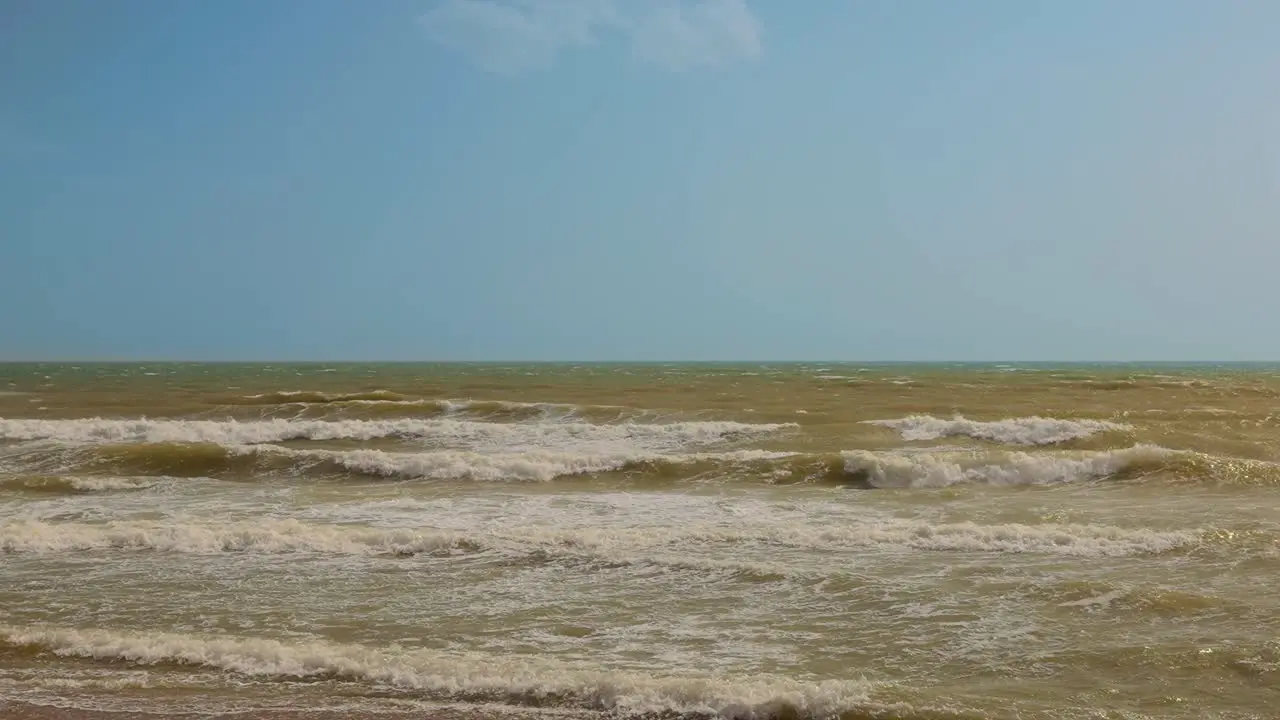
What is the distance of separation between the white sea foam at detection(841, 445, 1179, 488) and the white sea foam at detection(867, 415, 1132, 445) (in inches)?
191

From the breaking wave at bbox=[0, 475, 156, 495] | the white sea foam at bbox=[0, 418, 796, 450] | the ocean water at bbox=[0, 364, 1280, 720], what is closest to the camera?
the ocean water at bbox=[0, 364, 1280, 720]

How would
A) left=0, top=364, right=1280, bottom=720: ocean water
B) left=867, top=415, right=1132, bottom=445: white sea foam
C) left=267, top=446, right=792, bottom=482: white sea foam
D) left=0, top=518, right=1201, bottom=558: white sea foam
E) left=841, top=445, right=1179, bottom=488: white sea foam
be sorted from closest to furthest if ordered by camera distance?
1. left=0, top=364, right=1280, bottom=720: ocean water
2. left=0, top=518, right=1201, bottom=558: white sea foam
3. left=841, top=445, right=1179, bottom=488: white sea foam
4. left=267, top=446, right=792, bottom=482: white sea foam
5. left=867, top=415, right=1132, bottom=445: white sea foam

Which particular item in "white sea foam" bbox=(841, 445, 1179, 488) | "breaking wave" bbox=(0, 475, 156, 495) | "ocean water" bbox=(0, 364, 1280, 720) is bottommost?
"breaking wave" bbox=(0, 475, 156, 495)

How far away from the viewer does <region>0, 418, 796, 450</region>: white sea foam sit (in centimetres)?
2473

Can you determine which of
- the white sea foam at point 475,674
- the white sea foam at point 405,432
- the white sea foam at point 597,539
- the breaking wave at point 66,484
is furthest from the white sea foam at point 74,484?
the white sea foam at point 475,674

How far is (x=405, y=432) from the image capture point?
26.2 metres

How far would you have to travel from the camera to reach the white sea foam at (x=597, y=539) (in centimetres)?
1114

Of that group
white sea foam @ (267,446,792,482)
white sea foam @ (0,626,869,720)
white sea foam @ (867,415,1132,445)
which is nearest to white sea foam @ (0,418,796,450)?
white sea foam @ (867,415,1132,445)

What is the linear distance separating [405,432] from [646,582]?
18.0 metres

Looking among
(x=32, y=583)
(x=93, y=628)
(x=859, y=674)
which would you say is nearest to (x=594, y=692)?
(x=859, y=674)

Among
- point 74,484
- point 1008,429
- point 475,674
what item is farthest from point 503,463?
point 1008,429

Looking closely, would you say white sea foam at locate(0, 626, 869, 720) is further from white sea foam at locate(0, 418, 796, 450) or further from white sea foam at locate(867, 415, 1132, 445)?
white sea foam at locate(867, 415, 1132, 445)

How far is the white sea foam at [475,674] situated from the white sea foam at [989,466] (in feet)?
37.8

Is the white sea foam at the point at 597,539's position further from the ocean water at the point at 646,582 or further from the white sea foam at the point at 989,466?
the white sea foam at the point at 989,466
